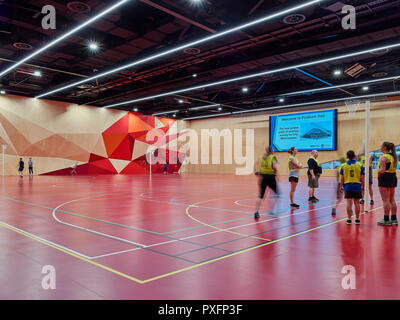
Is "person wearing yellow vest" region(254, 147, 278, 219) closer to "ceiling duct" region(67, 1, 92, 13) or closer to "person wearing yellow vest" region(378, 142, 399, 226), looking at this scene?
"person wearing yellow vest" region(378, 142, 399, 226)

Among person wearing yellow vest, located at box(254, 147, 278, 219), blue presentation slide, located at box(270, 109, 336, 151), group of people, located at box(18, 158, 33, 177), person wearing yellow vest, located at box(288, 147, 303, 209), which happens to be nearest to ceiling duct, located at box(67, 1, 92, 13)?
person wearing yellow vest, located at box(254, 147, 278, 219)

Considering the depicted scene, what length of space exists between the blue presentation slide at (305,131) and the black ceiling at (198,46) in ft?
9.06

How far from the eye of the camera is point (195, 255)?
4.51 meters

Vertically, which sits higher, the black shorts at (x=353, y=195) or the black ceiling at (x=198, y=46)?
the black ceiling at (x=198, y=46)

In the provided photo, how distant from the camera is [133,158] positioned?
32.0 metres

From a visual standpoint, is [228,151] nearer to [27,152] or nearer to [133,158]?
[133,158]

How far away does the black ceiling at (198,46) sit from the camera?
36.7 ft

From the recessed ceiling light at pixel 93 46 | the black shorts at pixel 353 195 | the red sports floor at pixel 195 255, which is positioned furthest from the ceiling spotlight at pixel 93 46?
the black shorts at pixel 353 195

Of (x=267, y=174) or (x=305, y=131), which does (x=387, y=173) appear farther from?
(x=305, y=131)

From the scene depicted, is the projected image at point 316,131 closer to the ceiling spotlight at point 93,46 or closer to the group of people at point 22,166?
the ceiling spotlight at point 93,46

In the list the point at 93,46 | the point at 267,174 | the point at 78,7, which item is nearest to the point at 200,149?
the point at 93,46

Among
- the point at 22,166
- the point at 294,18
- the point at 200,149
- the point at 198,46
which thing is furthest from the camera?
the point at 200,149

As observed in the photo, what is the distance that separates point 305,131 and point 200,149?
13.1m
